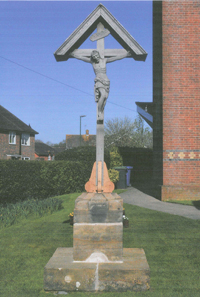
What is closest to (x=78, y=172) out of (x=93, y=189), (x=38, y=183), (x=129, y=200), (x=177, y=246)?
(x=38, y=183)

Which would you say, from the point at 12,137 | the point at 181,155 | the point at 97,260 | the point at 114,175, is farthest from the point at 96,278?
the point at 12,137

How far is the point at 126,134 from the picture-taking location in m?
37.1

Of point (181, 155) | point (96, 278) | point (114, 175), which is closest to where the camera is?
point (96, 278)

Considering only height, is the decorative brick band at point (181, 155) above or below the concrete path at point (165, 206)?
above

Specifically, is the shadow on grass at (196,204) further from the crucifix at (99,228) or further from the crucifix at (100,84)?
the crucifix at (100,84)

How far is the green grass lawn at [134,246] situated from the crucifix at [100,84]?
155 centimetres

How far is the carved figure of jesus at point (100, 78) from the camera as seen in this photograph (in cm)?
427

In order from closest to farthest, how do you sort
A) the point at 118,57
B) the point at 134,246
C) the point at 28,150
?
the point at 118,57
the point at 134,246
the point at 28,150

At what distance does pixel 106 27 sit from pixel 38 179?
951 cm

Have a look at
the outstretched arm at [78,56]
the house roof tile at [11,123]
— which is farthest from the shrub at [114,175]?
the house roof tile at [11,123]

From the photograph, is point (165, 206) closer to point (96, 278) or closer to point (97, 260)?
point (97, 260)

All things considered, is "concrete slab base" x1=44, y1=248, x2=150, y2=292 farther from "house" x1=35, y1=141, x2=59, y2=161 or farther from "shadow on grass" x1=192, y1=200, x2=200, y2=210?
"house" x1=35, y1=141, x2=59, y2=161

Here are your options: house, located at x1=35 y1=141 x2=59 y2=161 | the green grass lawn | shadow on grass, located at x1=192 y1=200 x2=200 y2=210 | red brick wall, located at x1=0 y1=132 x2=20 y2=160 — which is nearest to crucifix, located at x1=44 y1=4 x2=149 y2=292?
the green grass lawn

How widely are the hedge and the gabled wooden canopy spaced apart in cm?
783
